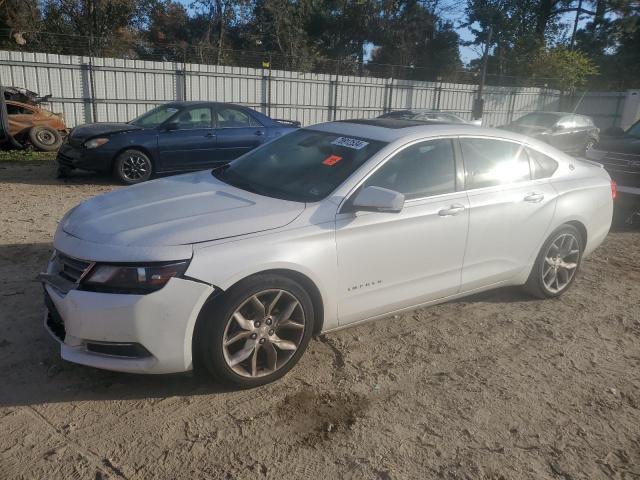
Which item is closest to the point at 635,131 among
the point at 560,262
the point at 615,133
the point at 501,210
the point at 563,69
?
→ the point at 615,133

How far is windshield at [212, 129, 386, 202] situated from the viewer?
12.0ft

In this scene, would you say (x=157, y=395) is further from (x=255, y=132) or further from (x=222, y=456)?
(x=255, y=132)

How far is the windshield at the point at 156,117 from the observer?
941cm

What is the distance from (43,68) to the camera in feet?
48.6

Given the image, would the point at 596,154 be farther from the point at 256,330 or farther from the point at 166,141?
the point at 256,330

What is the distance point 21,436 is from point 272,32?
34.3 meters

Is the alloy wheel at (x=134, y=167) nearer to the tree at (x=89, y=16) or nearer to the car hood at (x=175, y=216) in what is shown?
the car hood at (x=175, y=216)

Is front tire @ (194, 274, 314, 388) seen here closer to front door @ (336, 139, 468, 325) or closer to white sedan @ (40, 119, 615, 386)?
white sedan @ (40, 119, 615, 386)

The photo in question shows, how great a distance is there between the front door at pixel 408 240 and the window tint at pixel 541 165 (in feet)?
3.14

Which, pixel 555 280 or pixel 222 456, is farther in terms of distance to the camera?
pixel 555 280

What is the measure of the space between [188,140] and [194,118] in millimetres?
462

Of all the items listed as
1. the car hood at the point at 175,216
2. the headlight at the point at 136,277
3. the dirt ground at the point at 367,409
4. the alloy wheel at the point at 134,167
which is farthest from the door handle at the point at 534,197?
the alloy wheel at the point at 134,167

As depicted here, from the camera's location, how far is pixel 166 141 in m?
9.23

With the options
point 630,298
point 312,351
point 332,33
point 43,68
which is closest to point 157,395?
point 312,351
